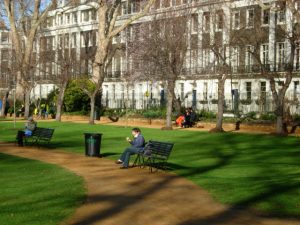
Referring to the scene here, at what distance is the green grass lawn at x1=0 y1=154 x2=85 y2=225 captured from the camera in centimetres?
949

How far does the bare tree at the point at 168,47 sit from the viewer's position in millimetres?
34969

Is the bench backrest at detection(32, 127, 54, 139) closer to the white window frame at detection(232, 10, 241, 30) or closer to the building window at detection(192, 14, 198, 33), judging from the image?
the white window frame at detection(232, 10, 241, 30)

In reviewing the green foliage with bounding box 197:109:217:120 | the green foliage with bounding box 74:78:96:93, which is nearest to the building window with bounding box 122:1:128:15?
the green foliage with bounding box 74:78:96:93

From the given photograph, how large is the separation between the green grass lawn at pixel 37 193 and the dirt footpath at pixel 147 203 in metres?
0.31

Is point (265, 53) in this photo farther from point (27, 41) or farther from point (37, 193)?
point (37, 193)

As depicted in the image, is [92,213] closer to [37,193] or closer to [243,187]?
[37,193]

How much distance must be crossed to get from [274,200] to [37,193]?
5124mm

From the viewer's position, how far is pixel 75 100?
167 feet

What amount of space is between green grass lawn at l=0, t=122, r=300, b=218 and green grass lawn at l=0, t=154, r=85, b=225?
126 inches

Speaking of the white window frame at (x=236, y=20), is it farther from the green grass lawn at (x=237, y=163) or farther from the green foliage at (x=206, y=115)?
the green foliage at (x=206, y=115)

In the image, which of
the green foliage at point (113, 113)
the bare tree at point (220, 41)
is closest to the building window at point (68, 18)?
the green foliage at point (113, 113)

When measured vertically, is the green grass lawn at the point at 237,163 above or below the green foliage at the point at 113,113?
below

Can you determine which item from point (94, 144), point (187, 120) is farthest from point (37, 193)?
point (187, 120)

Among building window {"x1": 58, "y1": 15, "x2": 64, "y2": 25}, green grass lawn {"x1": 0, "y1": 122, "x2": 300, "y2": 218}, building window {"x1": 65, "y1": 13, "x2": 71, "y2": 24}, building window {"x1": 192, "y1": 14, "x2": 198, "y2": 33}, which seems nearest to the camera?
green grass lawn {"x1": 0, "y1": 122, "x2": 300, "y2": 218}
